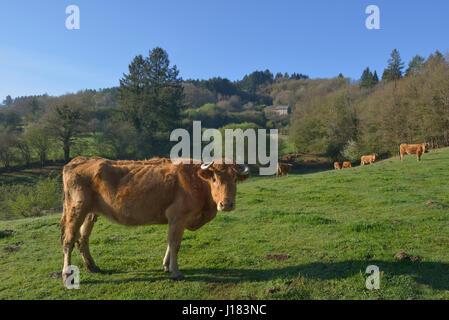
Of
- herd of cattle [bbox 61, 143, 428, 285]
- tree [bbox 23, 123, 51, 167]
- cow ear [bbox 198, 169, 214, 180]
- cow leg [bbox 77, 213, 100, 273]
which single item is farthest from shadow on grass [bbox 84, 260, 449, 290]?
tree [bbox 23, 123, 51, 167]

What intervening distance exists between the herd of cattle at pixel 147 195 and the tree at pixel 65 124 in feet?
125

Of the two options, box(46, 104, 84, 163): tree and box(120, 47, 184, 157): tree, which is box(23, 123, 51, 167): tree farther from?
box(120, 47, 184, 157): tree

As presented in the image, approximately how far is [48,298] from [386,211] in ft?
32.5

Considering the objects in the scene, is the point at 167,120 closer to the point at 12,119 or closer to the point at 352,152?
the point at 12,119

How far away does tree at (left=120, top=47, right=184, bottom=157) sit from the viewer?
156 ft

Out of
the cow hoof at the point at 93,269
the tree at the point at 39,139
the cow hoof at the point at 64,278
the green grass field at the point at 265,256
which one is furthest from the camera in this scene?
the tree at the point at 39,139

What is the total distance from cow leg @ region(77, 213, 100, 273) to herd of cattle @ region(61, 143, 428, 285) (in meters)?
0.26

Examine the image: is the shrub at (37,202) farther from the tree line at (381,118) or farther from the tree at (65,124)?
the tree line at (381,118)

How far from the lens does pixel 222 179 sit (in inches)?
213

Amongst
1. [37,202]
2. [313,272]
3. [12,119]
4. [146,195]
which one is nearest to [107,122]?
[12,119]

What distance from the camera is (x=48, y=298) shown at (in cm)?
511

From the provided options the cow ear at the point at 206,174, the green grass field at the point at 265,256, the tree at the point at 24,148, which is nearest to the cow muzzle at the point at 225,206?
the cow ear at the point at 206,174

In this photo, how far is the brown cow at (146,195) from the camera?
5574mm
